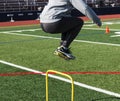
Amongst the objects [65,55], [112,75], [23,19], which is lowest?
[23,19]

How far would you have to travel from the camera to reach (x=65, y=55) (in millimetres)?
5742

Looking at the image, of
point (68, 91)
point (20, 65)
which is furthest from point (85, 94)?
point (20, 65)

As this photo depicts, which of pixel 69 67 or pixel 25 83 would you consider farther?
pixel 69 67

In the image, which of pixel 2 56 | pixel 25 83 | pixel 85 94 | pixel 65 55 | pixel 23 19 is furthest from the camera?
pixel 23 19

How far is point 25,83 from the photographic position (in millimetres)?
7574

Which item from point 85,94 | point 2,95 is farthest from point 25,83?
point 85,94

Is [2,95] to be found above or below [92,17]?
below

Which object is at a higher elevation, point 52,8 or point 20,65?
point 52,8

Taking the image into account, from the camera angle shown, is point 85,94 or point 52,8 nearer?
point 52,8

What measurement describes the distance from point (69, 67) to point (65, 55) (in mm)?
3600

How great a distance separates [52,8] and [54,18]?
16 cm

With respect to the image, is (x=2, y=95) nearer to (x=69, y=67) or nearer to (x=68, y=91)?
(x=68, y=91)

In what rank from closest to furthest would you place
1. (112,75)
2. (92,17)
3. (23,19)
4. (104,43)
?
(92,17), (112,75), (104,43), (23,19)

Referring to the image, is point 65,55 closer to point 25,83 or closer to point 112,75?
point 25,83
